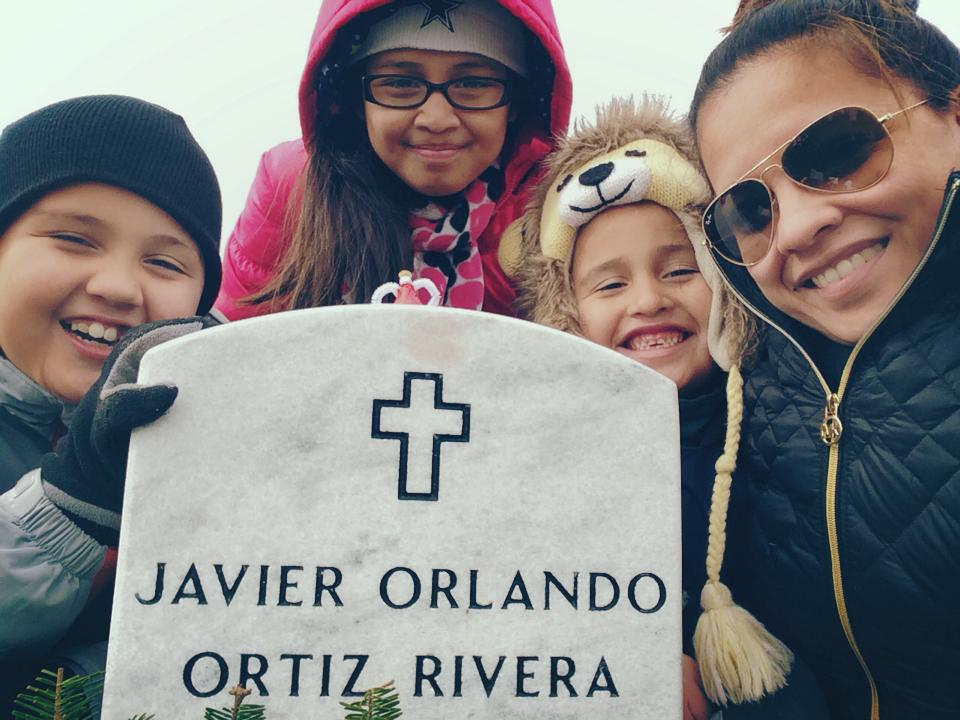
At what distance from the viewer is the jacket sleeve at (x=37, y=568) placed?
145cm

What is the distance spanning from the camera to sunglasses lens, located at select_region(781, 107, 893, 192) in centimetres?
145

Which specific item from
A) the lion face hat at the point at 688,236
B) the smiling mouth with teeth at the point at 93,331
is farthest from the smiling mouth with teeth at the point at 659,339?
the smiling mouth with teeth at the point at 93,331

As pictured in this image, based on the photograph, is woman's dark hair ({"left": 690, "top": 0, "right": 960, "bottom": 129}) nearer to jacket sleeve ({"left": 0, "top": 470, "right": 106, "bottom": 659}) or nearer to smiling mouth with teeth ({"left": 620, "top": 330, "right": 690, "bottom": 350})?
smiling mouth with teeth ({"left": 620, "top": 330, "right": 690, "bottom": 350})

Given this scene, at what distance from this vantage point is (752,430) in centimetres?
177

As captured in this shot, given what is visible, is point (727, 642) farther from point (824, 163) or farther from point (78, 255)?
point (78, 255)

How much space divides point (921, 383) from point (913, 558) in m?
0.31

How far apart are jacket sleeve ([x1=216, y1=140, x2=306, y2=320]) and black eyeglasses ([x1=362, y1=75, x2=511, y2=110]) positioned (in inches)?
20.7

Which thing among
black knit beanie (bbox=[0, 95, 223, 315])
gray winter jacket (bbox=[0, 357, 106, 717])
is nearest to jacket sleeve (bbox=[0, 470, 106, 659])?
gray winter jacket (bbox=[0, 357, 106, 717])

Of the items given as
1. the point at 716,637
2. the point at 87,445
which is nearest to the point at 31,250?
the point at 87,445

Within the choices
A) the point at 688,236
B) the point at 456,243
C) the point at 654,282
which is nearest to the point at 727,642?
the point at 654,282

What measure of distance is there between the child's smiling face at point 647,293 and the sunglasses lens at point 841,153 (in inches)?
22.0

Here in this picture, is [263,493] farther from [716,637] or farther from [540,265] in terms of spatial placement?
[540,265]

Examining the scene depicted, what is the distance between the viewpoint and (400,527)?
133 cm

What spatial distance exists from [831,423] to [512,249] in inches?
44.7
